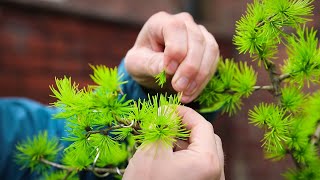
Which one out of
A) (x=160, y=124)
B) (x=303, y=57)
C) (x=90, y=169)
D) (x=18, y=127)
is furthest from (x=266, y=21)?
(x=18, y=127)

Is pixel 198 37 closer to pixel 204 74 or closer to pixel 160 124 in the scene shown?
pixel 204 74

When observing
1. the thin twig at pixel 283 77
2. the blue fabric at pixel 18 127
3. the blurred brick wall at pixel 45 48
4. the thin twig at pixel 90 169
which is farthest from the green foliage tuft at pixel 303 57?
the blurred brick wall at pixel 45 48

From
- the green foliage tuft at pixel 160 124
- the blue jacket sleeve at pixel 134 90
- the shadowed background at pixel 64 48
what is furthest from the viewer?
the shadowed background at pixel 64 48

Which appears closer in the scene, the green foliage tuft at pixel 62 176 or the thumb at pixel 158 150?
the thumb at pixel 158 150

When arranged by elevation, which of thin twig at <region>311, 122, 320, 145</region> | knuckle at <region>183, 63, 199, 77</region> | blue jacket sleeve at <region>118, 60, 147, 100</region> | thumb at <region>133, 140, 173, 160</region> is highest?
knuckle at <region>183, 63, 199, 77</region>

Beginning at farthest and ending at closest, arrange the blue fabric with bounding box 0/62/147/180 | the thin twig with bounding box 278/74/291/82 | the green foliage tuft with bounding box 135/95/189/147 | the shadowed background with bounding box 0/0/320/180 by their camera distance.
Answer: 1. the shadowed background with bounding box 0/0/320/180
2. the blue fabric with bounding box 0/62/147/180
3. the thin twig with bounding box 278/74/291/82
4. the green foliage tuft with bounding box 135/95/189/147

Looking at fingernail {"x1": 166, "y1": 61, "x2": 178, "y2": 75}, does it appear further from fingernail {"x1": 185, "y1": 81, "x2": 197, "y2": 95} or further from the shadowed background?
→ the shadowed background

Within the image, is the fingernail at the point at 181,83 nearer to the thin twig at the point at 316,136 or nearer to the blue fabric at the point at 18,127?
the thin twig at the point at 316,136

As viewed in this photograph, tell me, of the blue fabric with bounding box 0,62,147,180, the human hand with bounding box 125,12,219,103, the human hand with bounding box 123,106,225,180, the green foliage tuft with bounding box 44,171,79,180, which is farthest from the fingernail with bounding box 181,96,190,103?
the blue fabric with bounding box 0,62,147,180
